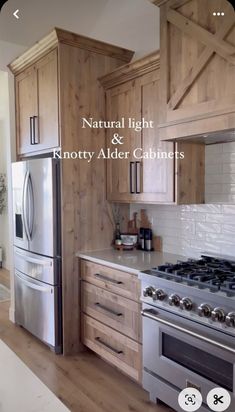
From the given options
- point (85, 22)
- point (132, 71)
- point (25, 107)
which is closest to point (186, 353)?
point (132, 71)

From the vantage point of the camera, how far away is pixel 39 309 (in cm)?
309

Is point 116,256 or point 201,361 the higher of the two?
point 116,256

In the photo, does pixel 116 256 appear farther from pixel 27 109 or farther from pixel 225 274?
pixel 27 109

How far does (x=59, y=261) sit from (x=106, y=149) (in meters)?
1.04

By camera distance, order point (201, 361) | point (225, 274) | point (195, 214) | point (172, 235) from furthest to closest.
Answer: point (172, 235) → point (195, 214) → point (225, 274) → point (201, 361)

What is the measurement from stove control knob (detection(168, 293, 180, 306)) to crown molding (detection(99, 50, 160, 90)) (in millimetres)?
1570

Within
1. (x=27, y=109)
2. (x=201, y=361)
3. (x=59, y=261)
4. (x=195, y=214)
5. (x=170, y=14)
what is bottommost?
(x=201, y=361)

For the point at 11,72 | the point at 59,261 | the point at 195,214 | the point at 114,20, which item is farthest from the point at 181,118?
the point at 11,72

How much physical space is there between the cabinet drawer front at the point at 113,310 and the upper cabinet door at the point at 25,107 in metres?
1.47

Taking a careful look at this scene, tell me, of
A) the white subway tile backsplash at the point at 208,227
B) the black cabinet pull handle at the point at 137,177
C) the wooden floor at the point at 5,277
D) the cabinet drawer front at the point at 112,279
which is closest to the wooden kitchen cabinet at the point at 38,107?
the black cabinet pull handle at the point at 137,177

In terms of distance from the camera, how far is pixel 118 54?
3053 millimetres

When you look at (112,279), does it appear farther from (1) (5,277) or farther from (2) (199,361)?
(1) (5,277)

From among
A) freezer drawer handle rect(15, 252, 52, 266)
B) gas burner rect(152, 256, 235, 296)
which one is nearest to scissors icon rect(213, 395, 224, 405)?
gas burner rect(152, 256, 235, 296)

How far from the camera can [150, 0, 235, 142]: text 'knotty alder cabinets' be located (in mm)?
1812
